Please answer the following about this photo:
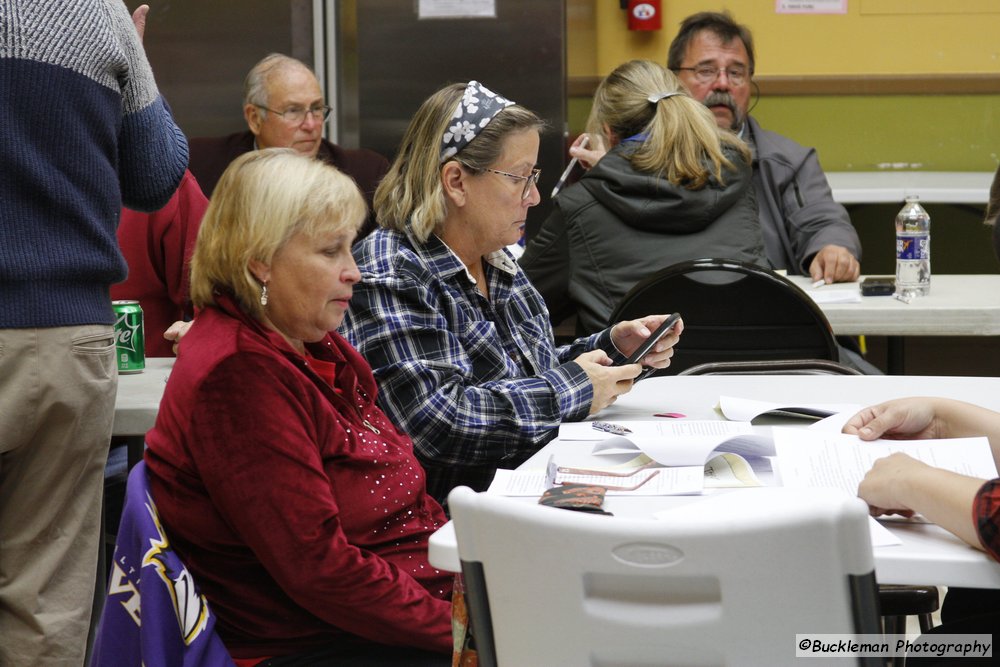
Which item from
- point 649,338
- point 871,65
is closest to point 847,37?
point 871,65

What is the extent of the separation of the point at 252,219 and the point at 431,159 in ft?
1.90

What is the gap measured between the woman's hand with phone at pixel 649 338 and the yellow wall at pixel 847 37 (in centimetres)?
301

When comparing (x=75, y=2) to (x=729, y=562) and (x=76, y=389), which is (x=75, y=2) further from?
(x=729, y=562)

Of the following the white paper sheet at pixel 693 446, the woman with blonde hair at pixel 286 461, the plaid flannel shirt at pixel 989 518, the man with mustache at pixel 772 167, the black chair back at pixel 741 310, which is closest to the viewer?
the plaid flannel shirt at pixel 989 518

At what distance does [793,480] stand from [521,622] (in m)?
0.50

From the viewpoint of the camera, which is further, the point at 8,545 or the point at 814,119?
the point at 814,119

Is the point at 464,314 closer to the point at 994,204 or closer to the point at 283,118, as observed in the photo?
the point at 994,204

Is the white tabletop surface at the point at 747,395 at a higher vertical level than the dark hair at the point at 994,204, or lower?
lower

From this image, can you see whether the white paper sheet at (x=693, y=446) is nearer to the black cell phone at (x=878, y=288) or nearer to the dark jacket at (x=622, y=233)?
the dark jacket at (x=622, y=233)

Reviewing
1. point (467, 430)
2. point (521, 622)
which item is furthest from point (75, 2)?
point (521, 622)

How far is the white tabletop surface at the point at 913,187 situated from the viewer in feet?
14.8

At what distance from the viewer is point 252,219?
59.8 inches

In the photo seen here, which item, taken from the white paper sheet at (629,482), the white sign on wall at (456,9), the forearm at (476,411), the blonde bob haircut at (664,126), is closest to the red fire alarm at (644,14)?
the white sign on wall at (456,9)

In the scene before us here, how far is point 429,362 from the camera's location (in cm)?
187
